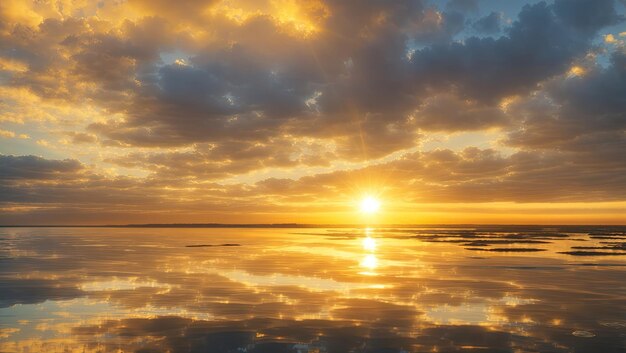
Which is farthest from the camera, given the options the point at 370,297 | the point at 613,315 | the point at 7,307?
the point at 370,297

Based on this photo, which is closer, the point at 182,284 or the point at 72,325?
the point at 72,325

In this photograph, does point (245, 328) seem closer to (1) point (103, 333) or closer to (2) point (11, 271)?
(1) point (103, 333)

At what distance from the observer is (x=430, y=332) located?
16.4 m

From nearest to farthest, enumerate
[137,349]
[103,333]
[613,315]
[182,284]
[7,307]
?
[137,349], [103,333], [613,315], [7,307], [182,284]

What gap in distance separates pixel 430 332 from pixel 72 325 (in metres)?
12.5

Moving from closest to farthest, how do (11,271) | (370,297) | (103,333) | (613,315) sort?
(103,333) < (613,315) < (370,297) < (11,271)

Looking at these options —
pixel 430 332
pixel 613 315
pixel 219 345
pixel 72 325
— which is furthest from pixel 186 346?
pixel 613 315

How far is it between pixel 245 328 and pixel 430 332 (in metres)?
6.32

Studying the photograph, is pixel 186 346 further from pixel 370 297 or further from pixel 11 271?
pixel 11 271

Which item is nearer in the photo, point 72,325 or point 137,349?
point 137,349

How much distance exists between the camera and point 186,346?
14.5 m

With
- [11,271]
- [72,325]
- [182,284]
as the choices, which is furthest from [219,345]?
[11,271]

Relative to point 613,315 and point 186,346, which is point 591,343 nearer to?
point 613,315

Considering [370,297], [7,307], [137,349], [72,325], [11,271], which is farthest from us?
[11,271]
